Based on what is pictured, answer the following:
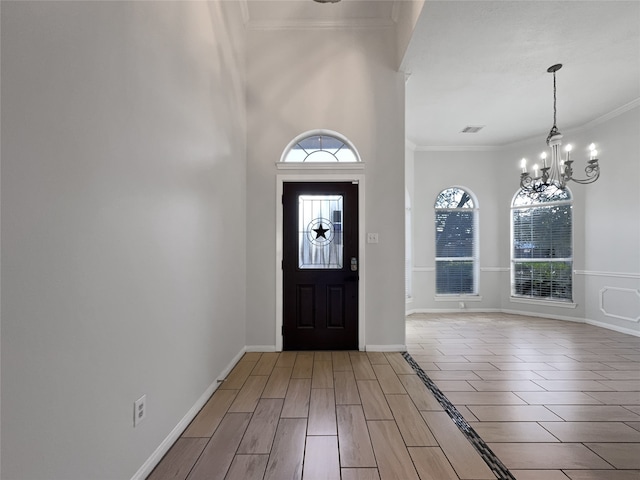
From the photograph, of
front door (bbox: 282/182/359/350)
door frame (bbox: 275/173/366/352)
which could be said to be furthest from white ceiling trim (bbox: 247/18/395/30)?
front door (bbox: 282/182/359/350)

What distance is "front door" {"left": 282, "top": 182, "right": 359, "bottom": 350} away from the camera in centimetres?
371

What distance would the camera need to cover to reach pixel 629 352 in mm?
3756

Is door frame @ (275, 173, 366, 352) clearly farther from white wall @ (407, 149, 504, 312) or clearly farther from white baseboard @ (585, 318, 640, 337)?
white baseboard @ (585, 318, 640, 337)

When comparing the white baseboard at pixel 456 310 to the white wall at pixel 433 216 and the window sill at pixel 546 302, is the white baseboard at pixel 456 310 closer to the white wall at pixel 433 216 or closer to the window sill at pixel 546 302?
the white wall at pixel 433 216

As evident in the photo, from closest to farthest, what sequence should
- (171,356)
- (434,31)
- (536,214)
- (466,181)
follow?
(171,356)
(434,31)
(536,214)
(466,181)

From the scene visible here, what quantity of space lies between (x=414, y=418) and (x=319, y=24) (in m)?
4.07

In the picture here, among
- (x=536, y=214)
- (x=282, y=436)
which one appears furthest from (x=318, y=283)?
(x=536, y=214)

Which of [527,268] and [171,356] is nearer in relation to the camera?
[171,356]

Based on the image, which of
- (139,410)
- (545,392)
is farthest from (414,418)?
(139,410)

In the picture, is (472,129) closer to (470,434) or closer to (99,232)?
(470,434)

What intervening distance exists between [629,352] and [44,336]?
5.37 m

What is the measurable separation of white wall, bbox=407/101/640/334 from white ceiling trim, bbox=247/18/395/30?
9.98 feet

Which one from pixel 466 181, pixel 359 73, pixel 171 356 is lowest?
pixel 171 356

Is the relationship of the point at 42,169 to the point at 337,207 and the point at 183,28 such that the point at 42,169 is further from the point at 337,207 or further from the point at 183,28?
the point at 337,207
